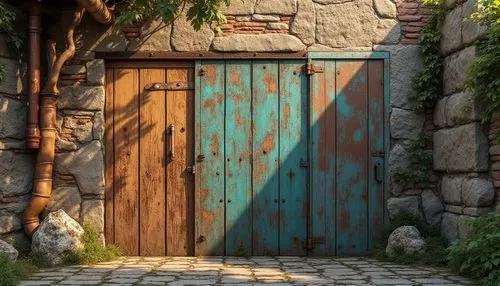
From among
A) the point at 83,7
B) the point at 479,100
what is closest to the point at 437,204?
the point at 479,100

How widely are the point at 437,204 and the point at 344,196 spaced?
90cm

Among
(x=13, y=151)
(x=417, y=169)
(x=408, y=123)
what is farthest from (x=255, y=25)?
(x=13, y=151)

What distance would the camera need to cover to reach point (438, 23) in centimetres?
588

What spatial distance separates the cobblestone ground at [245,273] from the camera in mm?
4336

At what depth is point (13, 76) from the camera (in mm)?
5543

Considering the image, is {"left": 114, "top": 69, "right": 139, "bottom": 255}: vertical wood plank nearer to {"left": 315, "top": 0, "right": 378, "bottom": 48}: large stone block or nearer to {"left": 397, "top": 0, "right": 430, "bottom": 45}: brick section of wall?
{"left": 315, "top": 0, "right": 378, "bottom": 48}: large stone block

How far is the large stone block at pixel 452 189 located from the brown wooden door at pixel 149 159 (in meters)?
2.45

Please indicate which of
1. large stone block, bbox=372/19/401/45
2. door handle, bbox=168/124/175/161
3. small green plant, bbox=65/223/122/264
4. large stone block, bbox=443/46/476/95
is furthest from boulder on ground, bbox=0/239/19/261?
large stone block, bbox=443/46/476/95

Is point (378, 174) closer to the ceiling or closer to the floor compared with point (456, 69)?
closer to the floor

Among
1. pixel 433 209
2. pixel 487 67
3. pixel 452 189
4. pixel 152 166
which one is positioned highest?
pixel 487 67

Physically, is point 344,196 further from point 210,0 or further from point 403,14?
point 210,0

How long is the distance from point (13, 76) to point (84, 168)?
1.08m

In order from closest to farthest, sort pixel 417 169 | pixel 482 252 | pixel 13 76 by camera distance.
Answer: pixel 482 252
pixel 13 76
pixel 417 169

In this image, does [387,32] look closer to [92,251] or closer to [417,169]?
[417,169]
